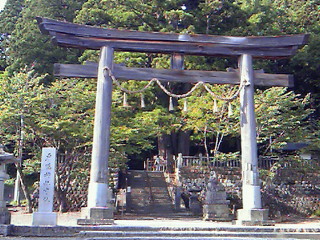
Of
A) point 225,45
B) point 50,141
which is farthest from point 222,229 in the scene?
point 50,141

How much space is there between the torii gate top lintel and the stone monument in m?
4.98

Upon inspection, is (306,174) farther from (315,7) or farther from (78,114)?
(315,7)

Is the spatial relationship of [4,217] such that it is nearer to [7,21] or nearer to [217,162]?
[217,162]

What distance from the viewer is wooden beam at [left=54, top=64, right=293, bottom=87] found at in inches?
451

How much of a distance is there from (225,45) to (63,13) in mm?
15353

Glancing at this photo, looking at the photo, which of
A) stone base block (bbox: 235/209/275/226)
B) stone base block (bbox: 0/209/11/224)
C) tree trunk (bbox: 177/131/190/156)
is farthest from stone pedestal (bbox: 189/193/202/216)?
stone base block (bbox: 0/209/11/224)

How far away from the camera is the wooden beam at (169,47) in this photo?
1163 centimetres

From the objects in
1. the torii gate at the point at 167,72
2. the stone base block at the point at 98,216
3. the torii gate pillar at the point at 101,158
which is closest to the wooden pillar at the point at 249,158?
the torii gate at the point at 167,72

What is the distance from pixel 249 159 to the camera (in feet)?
37.8

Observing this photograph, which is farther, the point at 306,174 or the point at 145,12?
the point at 145,12

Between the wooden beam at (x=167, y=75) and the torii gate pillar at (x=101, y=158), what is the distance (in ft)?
1.20

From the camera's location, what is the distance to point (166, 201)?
1769cm

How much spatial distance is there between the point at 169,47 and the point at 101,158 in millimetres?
4120

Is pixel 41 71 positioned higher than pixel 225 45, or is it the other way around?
pixel 41 71
